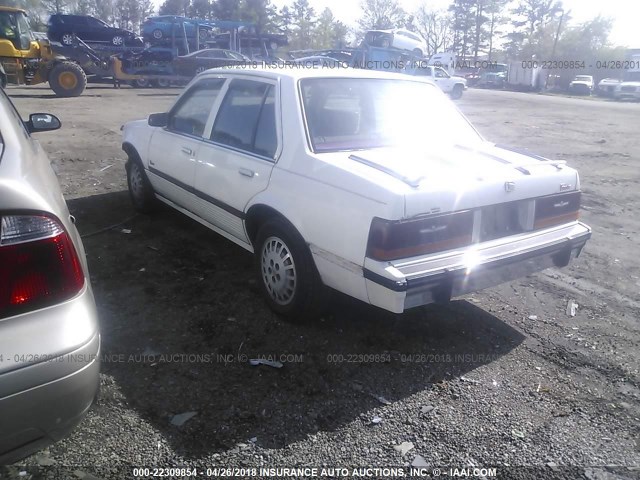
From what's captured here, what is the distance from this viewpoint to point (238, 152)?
3.98 m

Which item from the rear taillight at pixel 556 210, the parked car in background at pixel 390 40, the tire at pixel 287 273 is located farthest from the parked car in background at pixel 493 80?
the tire at pixel 287 273

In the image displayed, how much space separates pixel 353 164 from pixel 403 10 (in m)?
76.9

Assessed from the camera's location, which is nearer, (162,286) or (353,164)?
(353,164)

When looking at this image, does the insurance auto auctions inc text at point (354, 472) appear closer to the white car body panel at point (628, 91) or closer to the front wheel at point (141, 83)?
the front wheel at point (141, 83)

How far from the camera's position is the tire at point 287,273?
11.2ft

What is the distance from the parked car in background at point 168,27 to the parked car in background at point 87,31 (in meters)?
1.69

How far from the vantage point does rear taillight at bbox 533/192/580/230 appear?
3525 mm

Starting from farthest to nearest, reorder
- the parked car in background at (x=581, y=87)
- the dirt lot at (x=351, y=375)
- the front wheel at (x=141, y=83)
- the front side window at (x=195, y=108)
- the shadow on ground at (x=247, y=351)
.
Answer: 1. the parked car in background at (x=581, y=87)
2. the front wheel at (x=141, y=83)
3. the front side window at (x=195, y=108)
4. the shadow on ground at (x=247, y=351)
5. the dirt lot at (x=351, y=375)

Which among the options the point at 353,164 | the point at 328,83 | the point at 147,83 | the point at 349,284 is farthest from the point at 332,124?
the point at 147,83

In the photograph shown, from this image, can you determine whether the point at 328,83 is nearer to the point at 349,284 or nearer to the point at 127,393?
the point at 349,284

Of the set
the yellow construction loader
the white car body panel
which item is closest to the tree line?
the white car body panel

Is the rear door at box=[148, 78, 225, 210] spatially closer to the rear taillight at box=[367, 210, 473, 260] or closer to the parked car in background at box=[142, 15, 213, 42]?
the rear taillight at box=[367, 210, 473, 260]

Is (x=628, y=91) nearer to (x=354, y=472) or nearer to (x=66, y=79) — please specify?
(x=66, y=79)

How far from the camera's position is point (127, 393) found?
2896 mm
